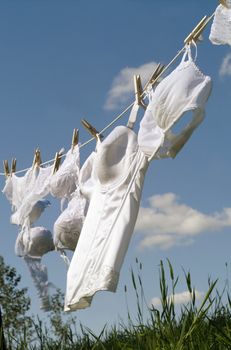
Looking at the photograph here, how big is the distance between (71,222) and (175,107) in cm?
136

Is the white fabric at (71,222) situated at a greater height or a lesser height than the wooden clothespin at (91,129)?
lesser

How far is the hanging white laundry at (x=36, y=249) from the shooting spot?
4465 millimetres

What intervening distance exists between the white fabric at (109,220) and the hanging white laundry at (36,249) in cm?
117

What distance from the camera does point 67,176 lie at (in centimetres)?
416

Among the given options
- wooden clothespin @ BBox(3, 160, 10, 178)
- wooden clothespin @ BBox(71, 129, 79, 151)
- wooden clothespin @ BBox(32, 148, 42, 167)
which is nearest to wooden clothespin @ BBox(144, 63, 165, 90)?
wooden clothespin @ BBox(71, 129, 79, 151)

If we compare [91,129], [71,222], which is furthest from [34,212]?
[91,129]

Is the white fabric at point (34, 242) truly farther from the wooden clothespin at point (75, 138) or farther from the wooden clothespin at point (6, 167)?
the wooden clothespin at point (75, 138)

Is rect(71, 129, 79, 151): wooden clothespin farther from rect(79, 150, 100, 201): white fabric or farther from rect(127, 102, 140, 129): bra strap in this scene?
rect(127, 102, 140, 129): bra strap

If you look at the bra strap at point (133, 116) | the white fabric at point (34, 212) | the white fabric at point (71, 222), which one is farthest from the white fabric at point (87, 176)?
the white fabric at point (34, 212)

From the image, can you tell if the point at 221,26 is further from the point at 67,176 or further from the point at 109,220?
the point at 67,176

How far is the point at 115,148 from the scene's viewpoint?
11.2 ft

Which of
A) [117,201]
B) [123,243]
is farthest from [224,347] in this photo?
[117,201]

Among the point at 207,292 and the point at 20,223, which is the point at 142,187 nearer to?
the point at 207,292

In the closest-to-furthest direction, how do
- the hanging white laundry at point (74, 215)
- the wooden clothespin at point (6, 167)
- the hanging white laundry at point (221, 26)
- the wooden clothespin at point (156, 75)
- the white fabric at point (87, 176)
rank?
the hanging white laundry at point (221, 26) → the wooden clothespin at point (156, 75) → the white fabric at point (87, 176) → the hanging white laundry at point (74, 215) → the wooden clothespin at point (6, 167)
